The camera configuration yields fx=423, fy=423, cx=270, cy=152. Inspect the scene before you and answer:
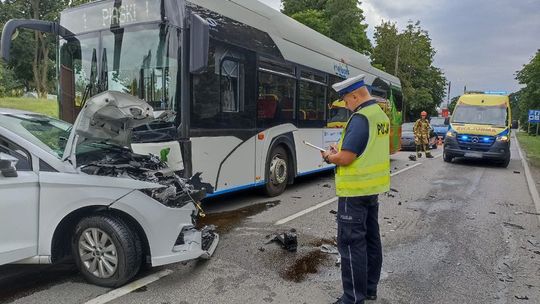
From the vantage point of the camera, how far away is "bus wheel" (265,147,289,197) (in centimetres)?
786

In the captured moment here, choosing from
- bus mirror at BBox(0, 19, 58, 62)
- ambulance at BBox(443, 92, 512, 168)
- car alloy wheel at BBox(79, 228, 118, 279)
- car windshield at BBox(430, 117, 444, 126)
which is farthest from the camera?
car windshield at BBox(430, 117, 444, 126)

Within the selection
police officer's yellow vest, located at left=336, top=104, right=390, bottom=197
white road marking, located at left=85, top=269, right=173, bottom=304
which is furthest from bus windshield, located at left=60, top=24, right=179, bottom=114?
police officer's yellow vest, located at left=336, top=104, right=390, bottom=197

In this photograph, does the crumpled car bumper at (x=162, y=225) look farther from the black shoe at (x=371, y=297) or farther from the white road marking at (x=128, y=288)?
the black shoe at (x=371, y=297)

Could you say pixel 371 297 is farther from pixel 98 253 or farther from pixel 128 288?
pixel 98 253

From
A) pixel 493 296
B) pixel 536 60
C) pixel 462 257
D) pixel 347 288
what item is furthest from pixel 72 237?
pixel 536 60

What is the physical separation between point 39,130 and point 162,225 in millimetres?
1683

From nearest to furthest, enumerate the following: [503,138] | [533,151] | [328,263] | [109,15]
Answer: [328,263], [109,15], [503,138], [533,151]

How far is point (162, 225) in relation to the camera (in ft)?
12.2

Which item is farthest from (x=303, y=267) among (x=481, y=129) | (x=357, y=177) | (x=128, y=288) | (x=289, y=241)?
(x=481, y=129)

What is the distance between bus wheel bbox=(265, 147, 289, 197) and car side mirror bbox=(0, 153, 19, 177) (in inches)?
180

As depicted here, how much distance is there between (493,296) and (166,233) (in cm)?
305

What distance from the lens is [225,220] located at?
6332 mm

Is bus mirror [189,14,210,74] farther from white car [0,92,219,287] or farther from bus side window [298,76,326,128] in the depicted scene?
bus side window [298,76,326,128]

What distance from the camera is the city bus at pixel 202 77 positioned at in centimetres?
546
